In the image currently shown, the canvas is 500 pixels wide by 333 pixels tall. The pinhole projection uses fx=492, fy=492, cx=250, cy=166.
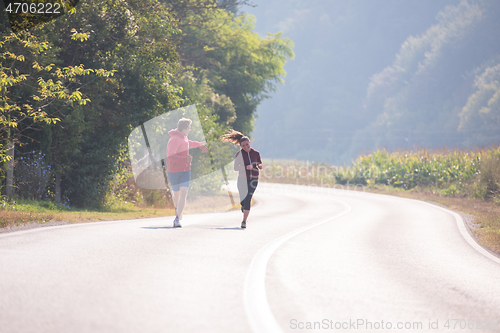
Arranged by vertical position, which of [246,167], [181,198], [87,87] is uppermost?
[87,87]

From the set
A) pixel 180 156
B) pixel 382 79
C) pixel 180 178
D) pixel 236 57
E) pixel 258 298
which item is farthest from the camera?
pixel 382 79

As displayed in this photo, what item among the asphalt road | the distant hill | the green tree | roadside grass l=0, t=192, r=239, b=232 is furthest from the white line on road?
the distant hill

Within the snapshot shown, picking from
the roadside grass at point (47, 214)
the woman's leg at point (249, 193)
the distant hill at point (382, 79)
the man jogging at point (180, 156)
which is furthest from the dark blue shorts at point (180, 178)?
the distant hill at point (382, 79)

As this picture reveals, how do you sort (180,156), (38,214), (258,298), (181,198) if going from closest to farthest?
(258,298)
(180,156)
(181,198)
(38,214)

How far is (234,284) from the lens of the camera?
5480 mm

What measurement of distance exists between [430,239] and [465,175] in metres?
20.7

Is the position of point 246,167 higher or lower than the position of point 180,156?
lower

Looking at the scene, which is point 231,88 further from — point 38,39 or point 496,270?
point 496,270

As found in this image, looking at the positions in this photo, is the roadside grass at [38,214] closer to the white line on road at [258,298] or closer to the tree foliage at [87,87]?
the tree foliage at [87,87]

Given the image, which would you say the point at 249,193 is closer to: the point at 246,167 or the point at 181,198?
the point at 246,167

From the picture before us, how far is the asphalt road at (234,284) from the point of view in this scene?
4.24m

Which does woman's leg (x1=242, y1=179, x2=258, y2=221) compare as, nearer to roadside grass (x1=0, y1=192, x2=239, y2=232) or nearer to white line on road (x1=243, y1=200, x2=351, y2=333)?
white line on road (x1=243, y1=200, x2=351, y2=333)

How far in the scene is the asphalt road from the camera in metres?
4.24

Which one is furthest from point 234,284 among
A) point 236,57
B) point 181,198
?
point 236,57
